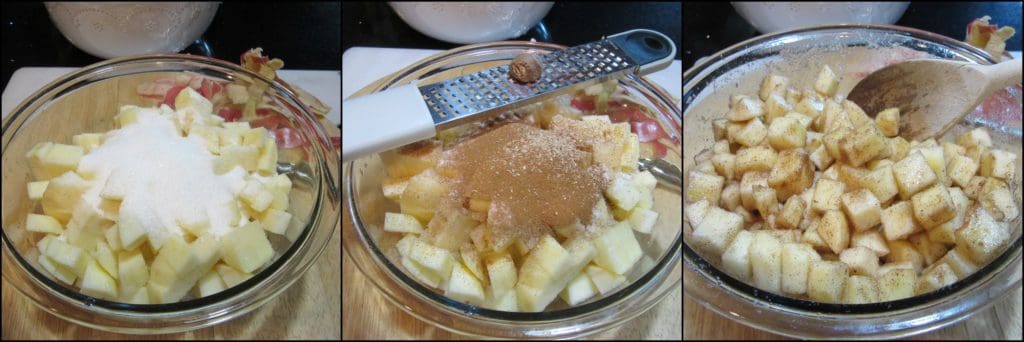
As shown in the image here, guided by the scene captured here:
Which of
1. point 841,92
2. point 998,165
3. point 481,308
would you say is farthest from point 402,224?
point 998,165

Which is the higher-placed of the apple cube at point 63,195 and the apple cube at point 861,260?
the apple cube at point 63,195

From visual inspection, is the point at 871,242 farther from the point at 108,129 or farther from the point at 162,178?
the point at 108,129

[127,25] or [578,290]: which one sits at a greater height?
[127,25]

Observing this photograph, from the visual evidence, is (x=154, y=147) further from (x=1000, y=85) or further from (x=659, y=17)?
(x=1000, y=85)

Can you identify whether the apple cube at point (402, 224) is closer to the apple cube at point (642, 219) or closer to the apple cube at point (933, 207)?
the apple cube at point (642, 219)

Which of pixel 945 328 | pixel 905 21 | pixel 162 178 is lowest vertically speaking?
pixel 945 328

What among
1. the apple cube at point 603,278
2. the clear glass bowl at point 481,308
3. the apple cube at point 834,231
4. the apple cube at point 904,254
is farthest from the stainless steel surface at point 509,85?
the apple cube at point 904,254
